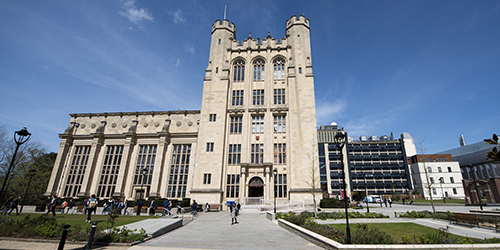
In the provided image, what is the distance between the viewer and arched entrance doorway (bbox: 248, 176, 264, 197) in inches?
1375

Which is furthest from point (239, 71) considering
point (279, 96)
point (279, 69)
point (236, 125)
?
point (236, 125)

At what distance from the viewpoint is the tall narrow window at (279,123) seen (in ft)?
124

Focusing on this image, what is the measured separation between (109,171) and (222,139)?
2357 cm

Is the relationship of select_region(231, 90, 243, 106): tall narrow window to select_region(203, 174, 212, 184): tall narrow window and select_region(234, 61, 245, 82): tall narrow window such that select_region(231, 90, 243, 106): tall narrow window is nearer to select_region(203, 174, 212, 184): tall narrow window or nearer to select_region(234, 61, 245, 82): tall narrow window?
select_region(234, 61, 245, 82): tall narrow window

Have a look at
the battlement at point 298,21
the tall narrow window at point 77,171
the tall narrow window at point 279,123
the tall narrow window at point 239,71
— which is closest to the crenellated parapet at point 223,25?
the tall narrow window at point 239,71

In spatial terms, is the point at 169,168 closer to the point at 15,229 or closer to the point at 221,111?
the point at 221,111

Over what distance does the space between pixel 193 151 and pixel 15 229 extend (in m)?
30.1

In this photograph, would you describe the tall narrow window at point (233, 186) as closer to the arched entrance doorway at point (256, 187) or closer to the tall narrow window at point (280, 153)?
the arched entrance doorway at point (256, 187)

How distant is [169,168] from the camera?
41250 mm

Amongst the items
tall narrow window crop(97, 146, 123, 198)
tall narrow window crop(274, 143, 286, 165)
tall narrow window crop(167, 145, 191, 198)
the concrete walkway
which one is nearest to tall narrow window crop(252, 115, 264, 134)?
tall narrow window crop(274, 143, 286, 165)

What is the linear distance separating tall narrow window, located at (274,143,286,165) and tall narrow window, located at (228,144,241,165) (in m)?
5.99

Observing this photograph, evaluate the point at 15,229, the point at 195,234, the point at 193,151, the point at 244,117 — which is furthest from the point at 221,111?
the point at 15,229

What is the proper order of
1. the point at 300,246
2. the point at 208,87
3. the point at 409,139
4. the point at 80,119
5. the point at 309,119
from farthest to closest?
1. the point at 409,139
2. the point at 80,119
3. the point at 208,87
4. the point at 309,119
5. the point at 300,246

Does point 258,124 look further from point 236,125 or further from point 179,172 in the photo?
point 179,172
